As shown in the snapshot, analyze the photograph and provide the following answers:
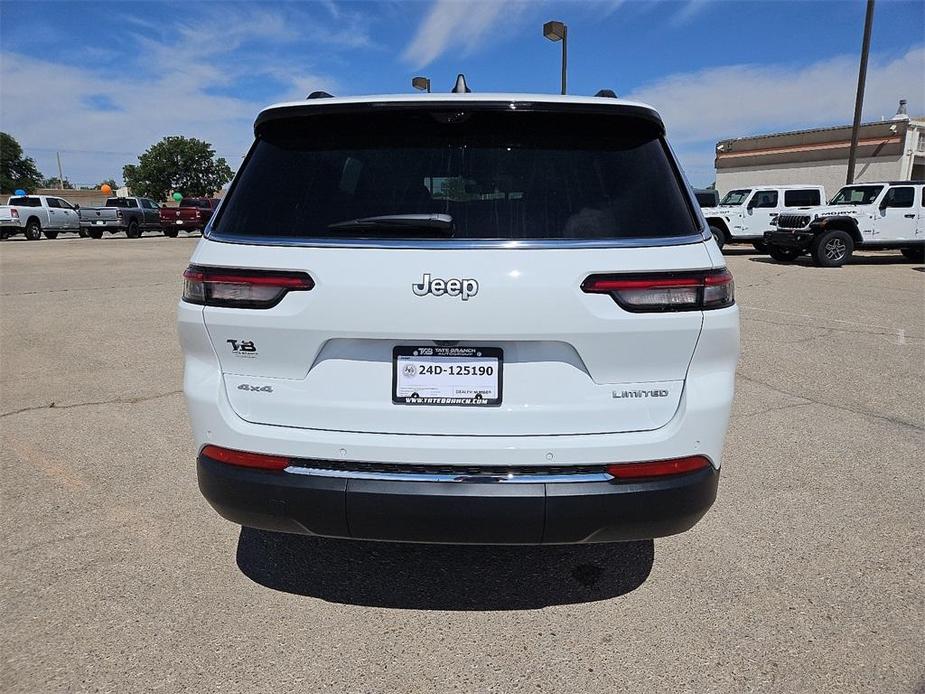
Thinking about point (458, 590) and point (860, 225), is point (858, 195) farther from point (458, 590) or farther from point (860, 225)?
point (458, 590)

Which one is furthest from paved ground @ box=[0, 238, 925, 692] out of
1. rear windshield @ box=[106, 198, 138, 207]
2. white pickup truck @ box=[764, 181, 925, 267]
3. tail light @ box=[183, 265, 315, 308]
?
rear windshield @ box=[106, 198, 138, 207]

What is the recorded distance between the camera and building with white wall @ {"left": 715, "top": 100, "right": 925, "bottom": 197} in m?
25.9

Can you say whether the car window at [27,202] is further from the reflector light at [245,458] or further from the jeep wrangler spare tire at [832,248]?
the reflector light at [245,458]

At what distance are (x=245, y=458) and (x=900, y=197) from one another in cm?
1828

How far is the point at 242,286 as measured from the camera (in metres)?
2.06

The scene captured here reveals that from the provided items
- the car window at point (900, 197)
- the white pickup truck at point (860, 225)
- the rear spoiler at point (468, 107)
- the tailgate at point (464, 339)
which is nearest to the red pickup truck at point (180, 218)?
the white pickup truck at point (860, 225)

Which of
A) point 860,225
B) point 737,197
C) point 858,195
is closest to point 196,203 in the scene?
point 737,197

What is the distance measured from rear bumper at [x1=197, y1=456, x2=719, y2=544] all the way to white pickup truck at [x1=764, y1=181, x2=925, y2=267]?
618 inches

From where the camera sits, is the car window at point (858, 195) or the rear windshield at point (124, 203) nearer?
the car window at point (858, 195)

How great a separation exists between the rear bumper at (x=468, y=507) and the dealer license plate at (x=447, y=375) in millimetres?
273

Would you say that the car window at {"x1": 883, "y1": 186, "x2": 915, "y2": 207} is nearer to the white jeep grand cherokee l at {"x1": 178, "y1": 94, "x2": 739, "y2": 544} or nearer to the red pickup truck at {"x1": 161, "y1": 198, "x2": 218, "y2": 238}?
the white jeep grand cherokee l at {"x1": 178, "y1": 94, "x2": 739, "y2": 544}

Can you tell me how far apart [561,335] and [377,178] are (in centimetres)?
83

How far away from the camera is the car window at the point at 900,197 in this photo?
15.6 m

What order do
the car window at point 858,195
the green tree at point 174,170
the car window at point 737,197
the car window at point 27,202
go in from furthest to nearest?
1. the green tree at point 174,170
2. the car window at point 27,202
3. the car window at point 737,197
4. the car window at point 858,195
